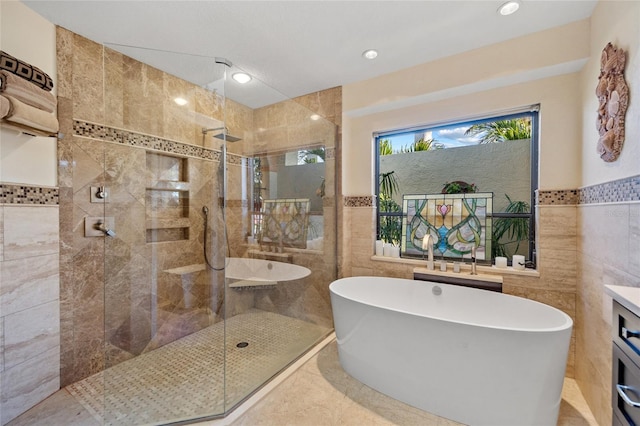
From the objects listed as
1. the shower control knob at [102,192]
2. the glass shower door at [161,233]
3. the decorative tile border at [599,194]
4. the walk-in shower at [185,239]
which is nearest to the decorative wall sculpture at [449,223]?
the decorative tile border at [599,194]

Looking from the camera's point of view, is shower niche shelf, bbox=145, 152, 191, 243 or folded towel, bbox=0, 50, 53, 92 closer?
folded towel, bbox=0, 50, 53, 92

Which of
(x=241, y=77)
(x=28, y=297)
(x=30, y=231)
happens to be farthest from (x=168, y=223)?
(x=241, y=77)

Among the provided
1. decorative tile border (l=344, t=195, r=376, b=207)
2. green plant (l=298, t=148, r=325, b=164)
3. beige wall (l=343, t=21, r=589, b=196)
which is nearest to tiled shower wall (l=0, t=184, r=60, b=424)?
green plant (l=298, t=148, r=325, b=164)

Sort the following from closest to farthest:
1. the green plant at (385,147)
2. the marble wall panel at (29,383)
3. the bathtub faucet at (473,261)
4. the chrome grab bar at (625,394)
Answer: the chrome grab bar at (625,394), the marble wall panel at (29,383), the bathtub faucet at (473,261), the green plant at (385,147)

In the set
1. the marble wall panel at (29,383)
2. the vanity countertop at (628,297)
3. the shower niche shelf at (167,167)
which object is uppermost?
the shower niche shelf at (167,167)

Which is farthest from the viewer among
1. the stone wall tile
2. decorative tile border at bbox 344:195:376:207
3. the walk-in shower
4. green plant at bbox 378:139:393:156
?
green plant at bbox 378:139:393:156

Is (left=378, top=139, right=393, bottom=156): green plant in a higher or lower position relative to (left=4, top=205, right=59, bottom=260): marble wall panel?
higher

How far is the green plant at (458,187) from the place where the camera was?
2.64m

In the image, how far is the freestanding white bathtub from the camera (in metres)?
1.47

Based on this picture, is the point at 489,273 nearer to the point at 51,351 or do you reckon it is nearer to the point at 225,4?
the point at 225,4

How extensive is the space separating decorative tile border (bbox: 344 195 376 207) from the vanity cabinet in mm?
2049

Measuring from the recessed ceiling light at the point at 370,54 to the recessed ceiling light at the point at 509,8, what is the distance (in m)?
0.89

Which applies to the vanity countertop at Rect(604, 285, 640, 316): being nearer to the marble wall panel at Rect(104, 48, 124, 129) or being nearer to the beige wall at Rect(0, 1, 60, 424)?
the beige wall at Rect(0, 1, 60, 424)

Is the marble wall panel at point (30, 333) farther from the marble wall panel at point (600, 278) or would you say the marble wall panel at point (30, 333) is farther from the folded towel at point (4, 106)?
the marble wall panel at point (600, 278)
